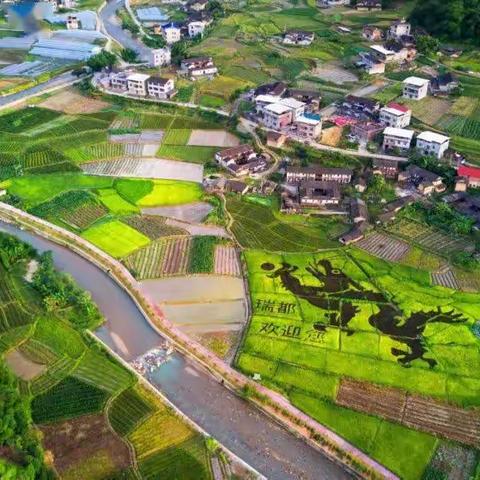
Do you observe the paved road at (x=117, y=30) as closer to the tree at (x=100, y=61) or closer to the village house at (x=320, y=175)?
the tree at (x=100, y=61)

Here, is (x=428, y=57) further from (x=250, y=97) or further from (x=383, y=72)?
(x=250, y=97)

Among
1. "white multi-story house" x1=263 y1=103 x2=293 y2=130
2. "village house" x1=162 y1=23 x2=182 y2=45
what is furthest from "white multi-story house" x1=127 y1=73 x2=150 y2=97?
"village house" x1=162 y1=23 x2=182 y2=45

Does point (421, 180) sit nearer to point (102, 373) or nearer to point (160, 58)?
point (102, 373)

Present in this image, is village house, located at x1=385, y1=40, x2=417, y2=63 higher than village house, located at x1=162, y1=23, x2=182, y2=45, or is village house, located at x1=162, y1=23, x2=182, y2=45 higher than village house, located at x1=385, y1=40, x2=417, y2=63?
village house, located at x1=385, y1=40, x2=417, y2=63

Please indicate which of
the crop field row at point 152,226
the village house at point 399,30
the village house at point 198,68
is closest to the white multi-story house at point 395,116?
the village house at point 198,68

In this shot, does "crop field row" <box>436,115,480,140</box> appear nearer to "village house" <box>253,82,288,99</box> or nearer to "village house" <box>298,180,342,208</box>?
"village house" <box>298,180,342,208</box>

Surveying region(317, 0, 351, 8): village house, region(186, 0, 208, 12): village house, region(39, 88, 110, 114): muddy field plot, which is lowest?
region(186, 0, 208, 12): village house
